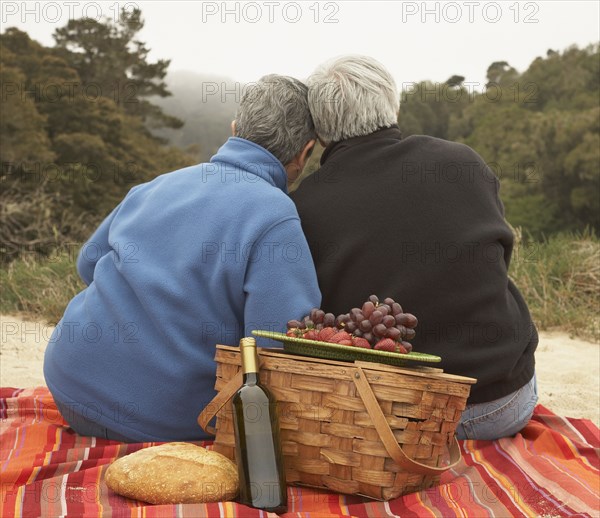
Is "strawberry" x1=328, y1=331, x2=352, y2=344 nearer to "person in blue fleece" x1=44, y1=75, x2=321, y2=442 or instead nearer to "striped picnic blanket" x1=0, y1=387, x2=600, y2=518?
"person in blue fleece" x1=44, y1=75, x2=321, y2=442

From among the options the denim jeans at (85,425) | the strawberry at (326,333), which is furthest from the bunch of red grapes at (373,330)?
the denim jeans at (85,425)

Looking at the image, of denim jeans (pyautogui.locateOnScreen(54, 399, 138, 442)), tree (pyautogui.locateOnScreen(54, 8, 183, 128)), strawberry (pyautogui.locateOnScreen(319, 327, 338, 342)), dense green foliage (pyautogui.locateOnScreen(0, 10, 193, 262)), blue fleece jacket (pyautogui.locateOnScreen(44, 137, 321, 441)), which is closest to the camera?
strawberry (pyautogui.locateOnScreen(319, 327, 338, 342))

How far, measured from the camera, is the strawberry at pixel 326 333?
8.09 ft

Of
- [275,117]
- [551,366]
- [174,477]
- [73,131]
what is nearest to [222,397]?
[174,477]

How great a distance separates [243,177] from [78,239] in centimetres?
1312

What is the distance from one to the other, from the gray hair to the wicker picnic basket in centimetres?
83

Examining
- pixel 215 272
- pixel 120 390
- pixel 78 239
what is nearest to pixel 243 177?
pixel 215 272

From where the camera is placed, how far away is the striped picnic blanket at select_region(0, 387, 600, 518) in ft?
7.84

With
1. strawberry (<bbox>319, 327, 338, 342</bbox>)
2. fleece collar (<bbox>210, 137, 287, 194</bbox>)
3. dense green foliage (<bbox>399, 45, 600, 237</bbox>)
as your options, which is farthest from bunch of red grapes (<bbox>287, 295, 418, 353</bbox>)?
dense green foliage (<bbox>399, 45, 600, 237</bbox>)

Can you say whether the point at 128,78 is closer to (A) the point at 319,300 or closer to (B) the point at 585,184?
(B) the point at 585,184

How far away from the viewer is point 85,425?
10.1 feet

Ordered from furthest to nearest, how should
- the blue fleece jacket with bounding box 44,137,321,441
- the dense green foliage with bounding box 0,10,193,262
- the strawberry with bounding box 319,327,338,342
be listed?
the dense green foliage with bounding box 0,10,193,262 → the blue fleece jacket with bounding box 44,137,321,441 → the strawberry with bounding box 319,327,338,342

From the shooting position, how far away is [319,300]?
9.24ft

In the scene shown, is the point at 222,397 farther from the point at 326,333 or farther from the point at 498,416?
the point at 498,416
